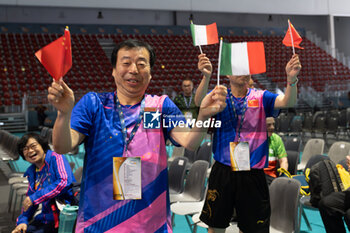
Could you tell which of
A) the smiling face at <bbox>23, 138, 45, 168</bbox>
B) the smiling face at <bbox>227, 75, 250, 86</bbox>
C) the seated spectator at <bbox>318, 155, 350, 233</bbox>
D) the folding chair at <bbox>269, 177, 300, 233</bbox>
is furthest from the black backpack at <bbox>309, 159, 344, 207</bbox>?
the smiling face at <bbox>23, 138, 45, 168</bbox>

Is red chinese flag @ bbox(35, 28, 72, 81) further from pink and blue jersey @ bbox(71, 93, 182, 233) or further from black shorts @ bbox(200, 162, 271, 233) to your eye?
black shorts @ bbox(200, 162, 271, 233)

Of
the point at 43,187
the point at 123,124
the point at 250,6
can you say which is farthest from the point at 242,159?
the point at 250,6

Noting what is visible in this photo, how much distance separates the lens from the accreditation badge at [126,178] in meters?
1.21

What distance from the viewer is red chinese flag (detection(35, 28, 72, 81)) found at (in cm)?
104

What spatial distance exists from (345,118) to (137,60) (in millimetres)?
7518

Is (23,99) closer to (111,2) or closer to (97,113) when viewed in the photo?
(111,2)

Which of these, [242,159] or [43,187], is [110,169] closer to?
[242,159]

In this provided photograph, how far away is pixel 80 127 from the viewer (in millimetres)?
1203

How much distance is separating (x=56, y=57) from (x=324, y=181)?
2208 mm

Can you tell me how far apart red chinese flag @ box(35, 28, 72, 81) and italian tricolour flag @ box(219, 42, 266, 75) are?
841mm

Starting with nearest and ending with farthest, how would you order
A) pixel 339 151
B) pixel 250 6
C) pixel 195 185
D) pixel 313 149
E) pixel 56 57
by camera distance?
pixel 56 57
pixel 195 185
pixel 339 151
pixel 313 149
pixel 250 6

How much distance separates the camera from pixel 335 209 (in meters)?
2.47

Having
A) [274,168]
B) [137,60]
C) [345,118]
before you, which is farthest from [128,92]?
[345,118]

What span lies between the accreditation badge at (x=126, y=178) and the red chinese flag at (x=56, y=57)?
345 millimetres
